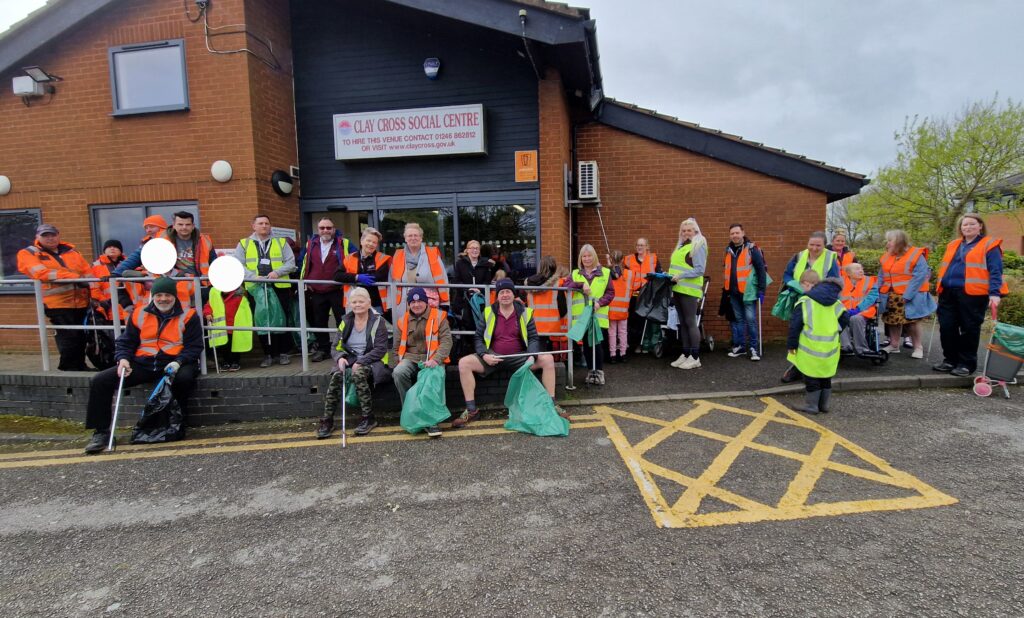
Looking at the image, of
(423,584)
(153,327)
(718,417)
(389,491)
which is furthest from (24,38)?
(718,417)

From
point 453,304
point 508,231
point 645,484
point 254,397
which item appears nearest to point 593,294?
point 453,304

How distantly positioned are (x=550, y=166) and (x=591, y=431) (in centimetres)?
420

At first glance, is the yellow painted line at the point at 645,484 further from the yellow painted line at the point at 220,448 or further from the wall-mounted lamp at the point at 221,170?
Answer: the wall-mounted lamp at the point at 221,170

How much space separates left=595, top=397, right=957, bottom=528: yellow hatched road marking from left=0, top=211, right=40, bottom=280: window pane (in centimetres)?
916

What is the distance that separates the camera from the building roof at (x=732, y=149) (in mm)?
7328

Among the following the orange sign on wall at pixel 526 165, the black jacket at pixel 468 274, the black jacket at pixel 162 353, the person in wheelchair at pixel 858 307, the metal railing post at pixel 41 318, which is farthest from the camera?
the orange sign on wall at pixel 526 165

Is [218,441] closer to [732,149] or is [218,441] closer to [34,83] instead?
[34,83]

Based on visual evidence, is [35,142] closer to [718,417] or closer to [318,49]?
[318,49]

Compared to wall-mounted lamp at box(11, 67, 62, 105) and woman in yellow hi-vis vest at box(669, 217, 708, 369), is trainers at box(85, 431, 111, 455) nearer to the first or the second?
wall-mounted lamp at box(11, 67, 62, 105)

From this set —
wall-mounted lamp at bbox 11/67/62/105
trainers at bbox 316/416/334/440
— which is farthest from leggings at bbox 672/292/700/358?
wall-mounted lamp at bbox 11/67/62/105

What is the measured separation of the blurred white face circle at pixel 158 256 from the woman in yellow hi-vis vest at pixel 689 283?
19.5ft

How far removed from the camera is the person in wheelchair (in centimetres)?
600

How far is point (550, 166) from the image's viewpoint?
7102mm

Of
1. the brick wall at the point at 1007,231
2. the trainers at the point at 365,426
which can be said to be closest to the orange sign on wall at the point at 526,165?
the trainers at the point at 365,426
